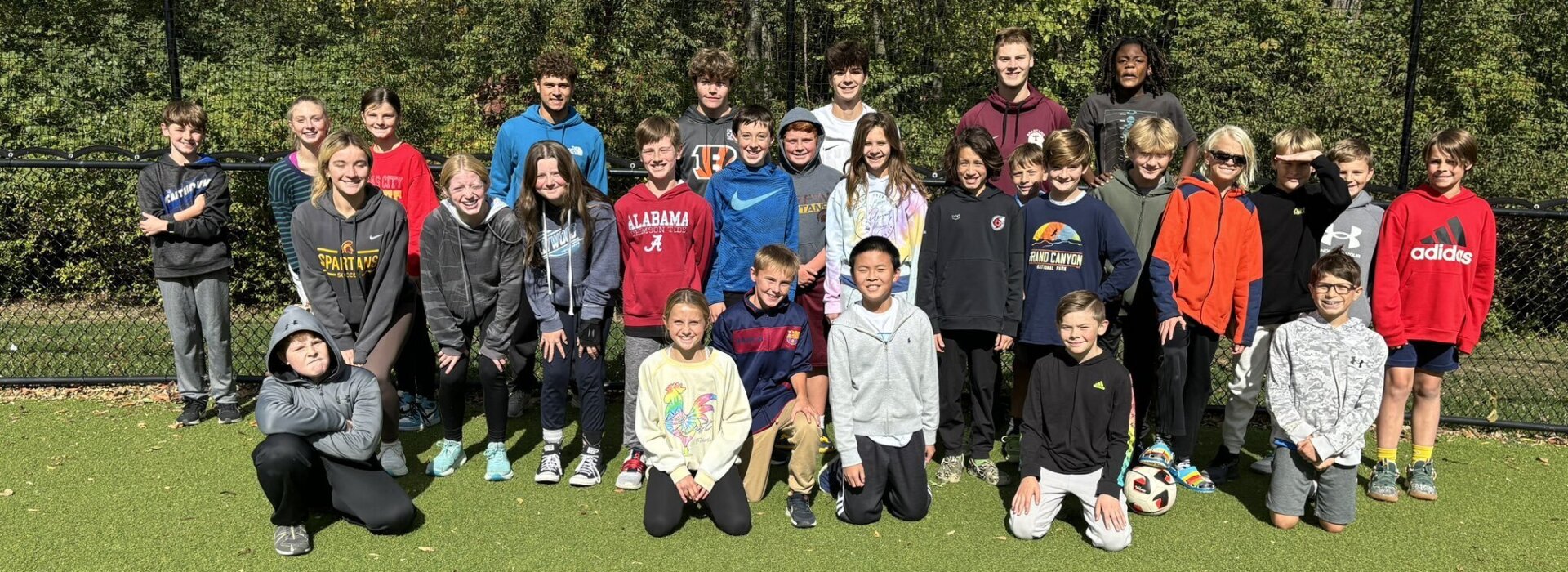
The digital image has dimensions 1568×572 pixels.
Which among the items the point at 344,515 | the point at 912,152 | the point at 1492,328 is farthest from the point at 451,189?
the point at 1492,328

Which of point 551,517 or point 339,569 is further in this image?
point 551,517

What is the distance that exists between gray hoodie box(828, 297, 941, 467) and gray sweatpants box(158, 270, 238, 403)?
322cm

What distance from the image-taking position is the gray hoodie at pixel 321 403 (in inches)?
156

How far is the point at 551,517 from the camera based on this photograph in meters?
4.32

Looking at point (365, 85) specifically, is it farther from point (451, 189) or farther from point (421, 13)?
point (451, 189)

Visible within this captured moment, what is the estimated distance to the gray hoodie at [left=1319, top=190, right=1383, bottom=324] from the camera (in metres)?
4.73

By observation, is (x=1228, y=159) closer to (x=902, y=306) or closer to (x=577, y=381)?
(x=902, y=306)

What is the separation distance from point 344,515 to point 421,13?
692 centimetres

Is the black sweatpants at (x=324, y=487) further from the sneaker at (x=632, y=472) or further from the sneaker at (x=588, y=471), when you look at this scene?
the sneaker at (x=632, y=472)

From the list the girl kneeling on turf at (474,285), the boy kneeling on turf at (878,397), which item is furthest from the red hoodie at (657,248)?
the boy kneeling on turf at (878,397)

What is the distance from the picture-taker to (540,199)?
462 cm

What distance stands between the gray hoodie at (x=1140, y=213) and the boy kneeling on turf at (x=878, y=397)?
3.62 ft

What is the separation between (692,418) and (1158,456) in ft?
→ 6.83

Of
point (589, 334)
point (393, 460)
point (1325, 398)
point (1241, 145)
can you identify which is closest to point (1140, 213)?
point (1241, 145)
